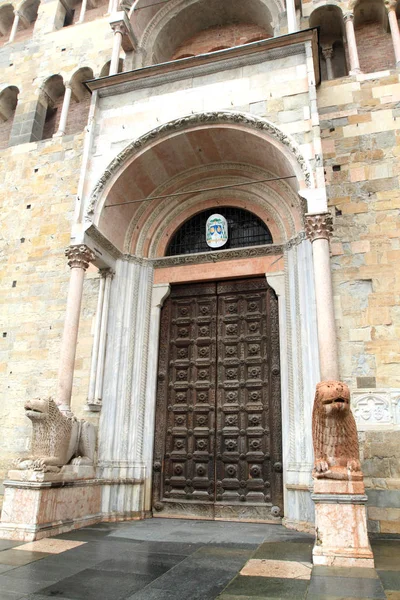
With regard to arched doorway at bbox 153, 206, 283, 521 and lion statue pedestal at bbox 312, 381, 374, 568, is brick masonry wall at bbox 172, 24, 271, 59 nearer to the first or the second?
arched doorway at bbox 153, 206, 283, 521

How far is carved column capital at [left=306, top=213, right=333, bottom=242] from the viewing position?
664 cm

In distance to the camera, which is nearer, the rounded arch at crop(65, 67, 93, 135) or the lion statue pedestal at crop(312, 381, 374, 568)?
the lion statue pedestal at crop(312, 381, 374, 568)

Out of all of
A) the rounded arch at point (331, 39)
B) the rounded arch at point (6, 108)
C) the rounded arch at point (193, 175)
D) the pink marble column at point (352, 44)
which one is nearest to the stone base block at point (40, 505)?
the rounded arch at point (193, 175)

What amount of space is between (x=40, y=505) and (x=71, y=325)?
8.90 feet

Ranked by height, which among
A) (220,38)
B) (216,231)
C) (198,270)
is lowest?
(198,270)

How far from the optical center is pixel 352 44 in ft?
29.9

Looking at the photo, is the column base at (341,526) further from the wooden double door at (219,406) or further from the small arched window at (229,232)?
the small arched window at (229,232)

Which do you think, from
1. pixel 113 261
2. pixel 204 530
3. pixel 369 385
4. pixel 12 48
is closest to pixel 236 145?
pixel 113 261

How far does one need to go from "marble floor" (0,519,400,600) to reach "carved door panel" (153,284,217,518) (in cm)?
167

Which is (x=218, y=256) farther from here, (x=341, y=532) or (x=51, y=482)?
(x=341, y=532)

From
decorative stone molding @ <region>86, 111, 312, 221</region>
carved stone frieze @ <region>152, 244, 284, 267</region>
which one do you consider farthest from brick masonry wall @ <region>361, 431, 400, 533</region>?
decorative stone molding @ <region>86, 111, 312, 221</region>

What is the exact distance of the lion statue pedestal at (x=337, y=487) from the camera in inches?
177

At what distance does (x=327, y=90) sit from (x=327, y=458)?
22.0 feet

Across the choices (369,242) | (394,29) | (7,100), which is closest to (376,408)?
(369,242)
